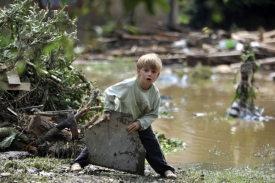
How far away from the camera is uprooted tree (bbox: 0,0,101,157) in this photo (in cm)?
662

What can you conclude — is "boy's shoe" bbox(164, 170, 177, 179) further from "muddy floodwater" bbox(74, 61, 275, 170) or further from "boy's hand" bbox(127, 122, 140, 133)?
"muddy floodwater" bbox(74, 61, 275, 170)

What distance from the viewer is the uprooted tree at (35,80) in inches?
261

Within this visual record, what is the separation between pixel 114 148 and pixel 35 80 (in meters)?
1.76

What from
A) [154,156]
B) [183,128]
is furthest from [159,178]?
[183,128]

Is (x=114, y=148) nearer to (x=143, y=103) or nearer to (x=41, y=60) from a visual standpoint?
(x=143, y=103)

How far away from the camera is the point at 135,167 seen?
6.05 metres

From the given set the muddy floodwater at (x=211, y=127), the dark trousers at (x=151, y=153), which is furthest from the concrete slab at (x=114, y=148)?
the muddy floodwater at (x=211, y=127)

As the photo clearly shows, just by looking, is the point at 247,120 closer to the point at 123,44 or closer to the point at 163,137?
the point at 163,137

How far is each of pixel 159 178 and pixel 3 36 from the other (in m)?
2.27

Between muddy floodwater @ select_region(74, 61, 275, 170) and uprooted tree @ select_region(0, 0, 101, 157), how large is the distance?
133cm

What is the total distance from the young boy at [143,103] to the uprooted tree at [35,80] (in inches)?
33.6

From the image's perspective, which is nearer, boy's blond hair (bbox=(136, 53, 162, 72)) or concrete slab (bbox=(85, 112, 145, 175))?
boy's blond hair (bbox=(136, 53, 162, 72))

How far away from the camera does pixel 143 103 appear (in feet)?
19.2

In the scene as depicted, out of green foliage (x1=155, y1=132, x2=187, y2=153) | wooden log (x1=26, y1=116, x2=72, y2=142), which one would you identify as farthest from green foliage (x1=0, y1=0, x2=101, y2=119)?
green foliage (x1=155, y1=132, x2=187, y2=153)
